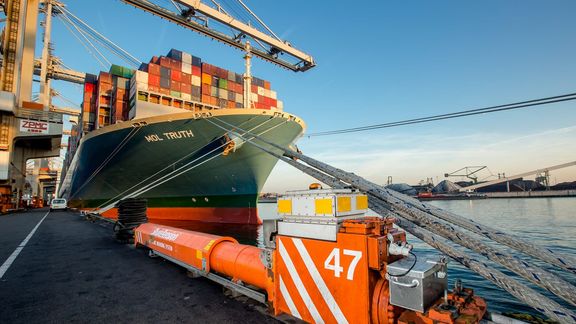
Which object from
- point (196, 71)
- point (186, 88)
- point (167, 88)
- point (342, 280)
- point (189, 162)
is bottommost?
point (342, 280)

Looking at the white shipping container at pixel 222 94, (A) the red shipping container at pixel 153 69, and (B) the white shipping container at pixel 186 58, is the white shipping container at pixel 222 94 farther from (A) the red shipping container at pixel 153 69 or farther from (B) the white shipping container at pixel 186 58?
(A) the red shipping container at pixel 153 69

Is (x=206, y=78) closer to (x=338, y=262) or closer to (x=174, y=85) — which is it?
(x=174, y=85)

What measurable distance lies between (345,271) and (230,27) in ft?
76.4

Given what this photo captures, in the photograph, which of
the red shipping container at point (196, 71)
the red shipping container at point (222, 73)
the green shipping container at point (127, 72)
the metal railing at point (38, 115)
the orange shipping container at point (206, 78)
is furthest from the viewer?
the metal railing at point (38, 115)

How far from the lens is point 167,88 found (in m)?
23.0

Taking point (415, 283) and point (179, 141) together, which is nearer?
point (415, 283)

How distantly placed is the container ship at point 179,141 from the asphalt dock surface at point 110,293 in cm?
727

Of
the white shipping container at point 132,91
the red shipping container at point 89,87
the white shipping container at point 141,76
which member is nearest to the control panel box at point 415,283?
the white shipping container at point 132,91

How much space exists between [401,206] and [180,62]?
84.4ft

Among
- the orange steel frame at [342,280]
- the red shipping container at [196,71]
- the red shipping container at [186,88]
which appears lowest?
the orange steel frame at [342,280]

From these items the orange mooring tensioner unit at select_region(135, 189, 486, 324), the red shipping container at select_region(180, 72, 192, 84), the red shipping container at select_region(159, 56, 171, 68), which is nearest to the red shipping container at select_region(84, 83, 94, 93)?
the red shipping container at select_region(159, 56, 171, 68)

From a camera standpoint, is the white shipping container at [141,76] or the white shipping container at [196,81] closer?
the white shipping container at [141,76]

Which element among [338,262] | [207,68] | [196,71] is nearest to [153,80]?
[196,71]

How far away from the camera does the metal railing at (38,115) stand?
92.5 feet
